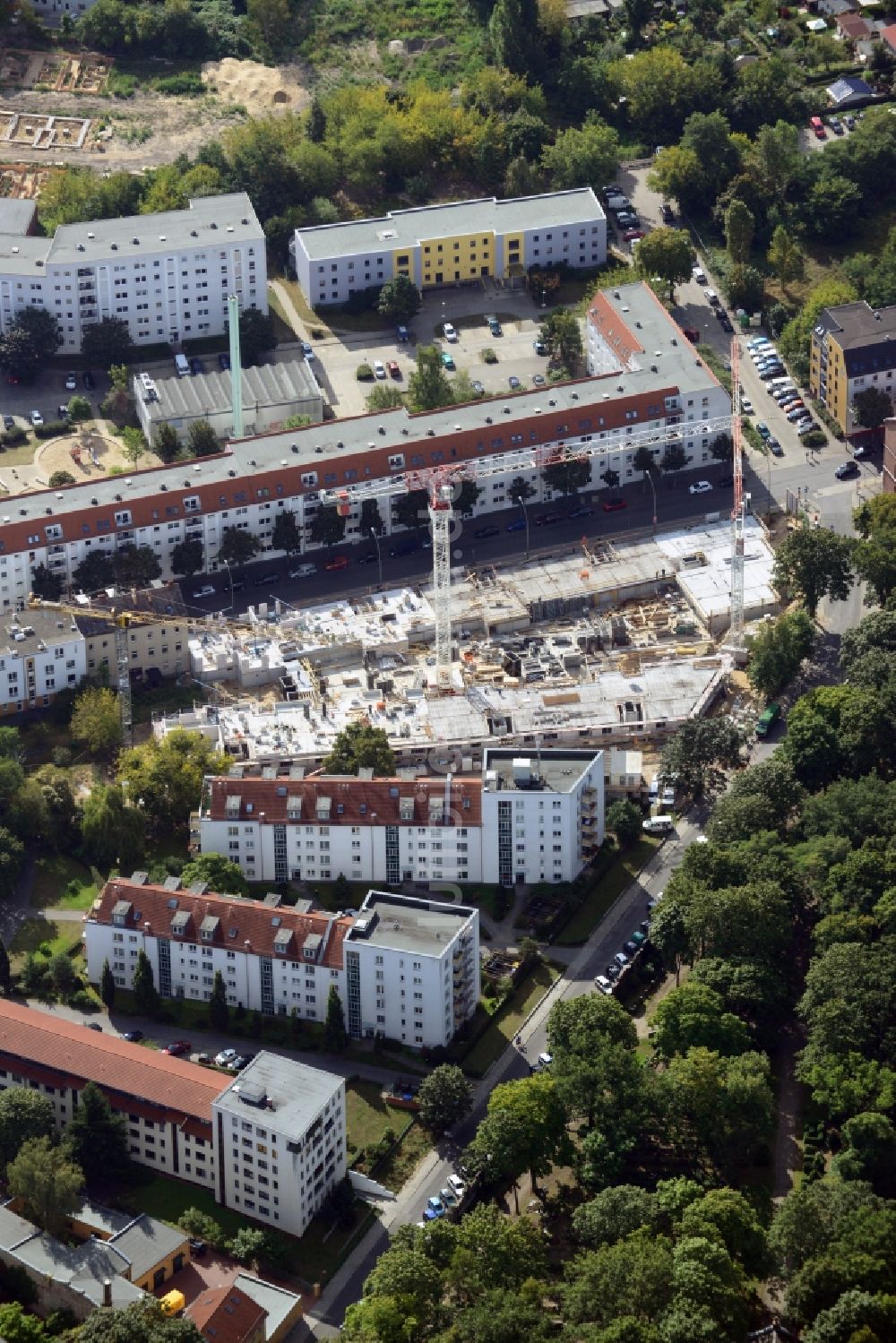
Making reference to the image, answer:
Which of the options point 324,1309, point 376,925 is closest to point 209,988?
point 376,925

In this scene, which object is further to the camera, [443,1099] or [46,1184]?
[443,1099]

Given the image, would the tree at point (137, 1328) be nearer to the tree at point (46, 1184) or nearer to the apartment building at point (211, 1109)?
the apartment building at point (211, 1109)

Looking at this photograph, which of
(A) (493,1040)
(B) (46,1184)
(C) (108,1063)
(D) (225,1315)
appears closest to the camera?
(D) (225,1315)

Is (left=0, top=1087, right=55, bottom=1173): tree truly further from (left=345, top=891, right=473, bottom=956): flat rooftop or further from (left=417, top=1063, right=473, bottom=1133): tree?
(left=417, top=1063, right=473, bottom=1133): tree

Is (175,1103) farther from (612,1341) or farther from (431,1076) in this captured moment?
(612,1341)

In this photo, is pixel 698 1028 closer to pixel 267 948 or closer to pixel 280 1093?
pixel 280 1093

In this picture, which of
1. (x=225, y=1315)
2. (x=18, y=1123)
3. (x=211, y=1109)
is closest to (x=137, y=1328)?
(x=225, y=1315)

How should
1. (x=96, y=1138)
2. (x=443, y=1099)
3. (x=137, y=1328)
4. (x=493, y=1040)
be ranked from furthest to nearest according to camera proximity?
(x=493, y=1040) → (x=443, y=1099) → (x=96, y=1138) → (x=137, y=1328)
